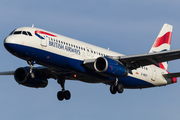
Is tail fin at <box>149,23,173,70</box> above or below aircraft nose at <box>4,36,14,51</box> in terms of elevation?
above

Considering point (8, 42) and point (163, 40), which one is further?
point (163, 40)

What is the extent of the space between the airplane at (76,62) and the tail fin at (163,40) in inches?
273

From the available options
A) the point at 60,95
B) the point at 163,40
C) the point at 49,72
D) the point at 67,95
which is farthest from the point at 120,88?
the point at 163,40

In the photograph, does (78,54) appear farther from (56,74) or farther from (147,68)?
(147,68)

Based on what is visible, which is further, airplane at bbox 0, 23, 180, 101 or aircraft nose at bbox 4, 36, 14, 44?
airplane at bbox 0, 23, 180, 101

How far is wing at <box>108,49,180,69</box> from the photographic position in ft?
137

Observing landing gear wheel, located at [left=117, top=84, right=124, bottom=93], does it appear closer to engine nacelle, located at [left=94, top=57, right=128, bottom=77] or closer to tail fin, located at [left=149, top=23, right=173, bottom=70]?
engine nacelle, located at [left=94, top=57, right=128, bottom=77]

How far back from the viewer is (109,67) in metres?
42.0

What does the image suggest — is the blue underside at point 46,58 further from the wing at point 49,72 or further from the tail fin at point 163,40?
the tail fin at point 163,40

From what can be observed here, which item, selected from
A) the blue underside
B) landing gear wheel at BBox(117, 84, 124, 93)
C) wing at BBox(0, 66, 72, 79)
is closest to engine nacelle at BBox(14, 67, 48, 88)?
wing at BBox(0, 66, 72, 79)

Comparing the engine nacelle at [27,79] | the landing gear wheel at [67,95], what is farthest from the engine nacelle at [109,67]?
the engine nacelle at [27,79]

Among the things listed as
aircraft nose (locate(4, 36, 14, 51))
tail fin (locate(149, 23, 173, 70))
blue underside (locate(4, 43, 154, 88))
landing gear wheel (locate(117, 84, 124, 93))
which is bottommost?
landing gear wheel (locate(117, 84, 124, 93))

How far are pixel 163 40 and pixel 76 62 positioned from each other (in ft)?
72.1

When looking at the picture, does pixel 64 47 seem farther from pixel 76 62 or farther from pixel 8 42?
pixel 8 42
